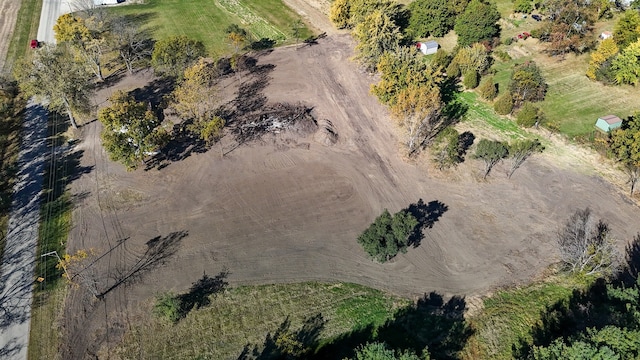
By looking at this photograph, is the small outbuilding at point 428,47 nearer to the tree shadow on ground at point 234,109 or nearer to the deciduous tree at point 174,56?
the tree shadow on ground at point 234,109

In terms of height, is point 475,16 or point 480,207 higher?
point 475,16

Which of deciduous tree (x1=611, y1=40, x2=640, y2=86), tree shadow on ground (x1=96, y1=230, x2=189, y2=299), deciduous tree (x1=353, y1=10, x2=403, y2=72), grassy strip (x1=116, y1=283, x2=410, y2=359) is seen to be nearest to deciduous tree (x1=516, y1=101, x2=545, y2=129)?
deciduous tree (x1=611, y1=40, x2=640, y2=86)

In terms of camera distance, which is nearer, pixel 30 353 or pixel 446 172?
pixel 30 353

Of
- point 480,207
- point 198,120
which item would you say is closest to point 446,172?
point 480,207

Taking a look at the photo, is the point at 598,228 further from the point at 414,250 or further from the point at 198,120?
the point at 198,120

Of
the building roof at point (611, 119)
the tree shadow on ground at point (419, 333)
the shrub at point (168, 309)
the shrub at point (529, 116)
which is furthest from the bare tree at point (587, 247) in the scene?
the shrub at point (168, 309)

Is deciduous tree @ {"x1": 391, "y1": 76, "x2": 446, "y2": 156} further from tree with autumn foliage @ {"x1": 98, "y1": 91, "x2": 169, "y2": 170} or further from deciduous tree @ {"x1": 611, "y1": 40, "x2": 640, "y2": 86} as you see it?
tree with autumn foliage @ {"x1": 98, "y1": 91, "x2": 169, "y2": 170}

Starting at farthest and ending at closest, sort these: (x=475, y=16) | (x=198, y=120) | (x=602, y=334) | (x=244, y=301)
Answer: (x=475, y=16) < (x=198, y=120) < (x=244, y=301) < (x=602, y=334)

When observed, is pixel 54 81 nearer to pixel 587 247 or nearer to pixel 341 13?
pixel 341 13
